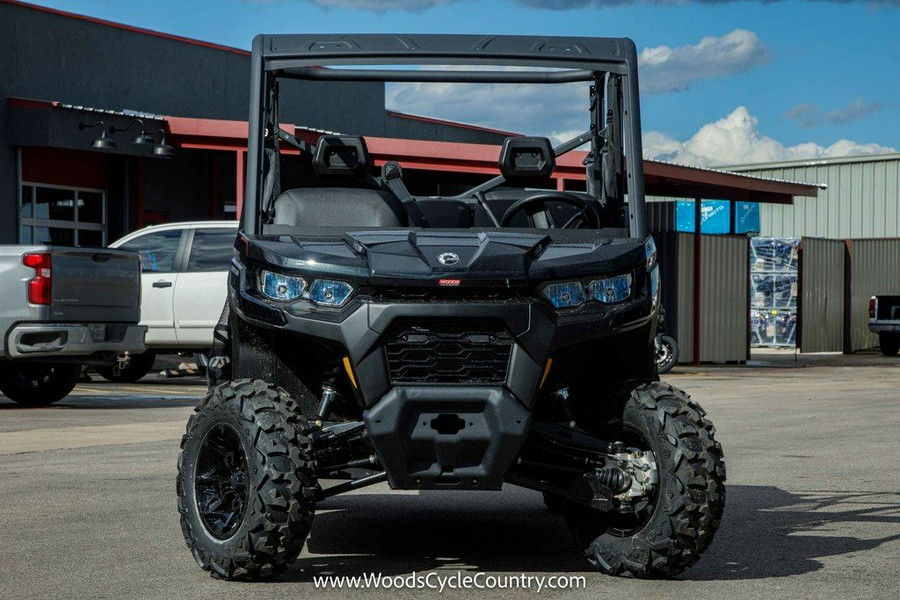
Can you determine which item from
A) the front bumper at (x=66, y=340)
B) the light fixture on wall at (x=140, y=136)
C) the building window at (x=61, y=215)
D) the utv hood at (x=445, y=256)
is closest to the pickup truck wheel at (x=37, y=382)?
the front bumper at (x=66, y=340)

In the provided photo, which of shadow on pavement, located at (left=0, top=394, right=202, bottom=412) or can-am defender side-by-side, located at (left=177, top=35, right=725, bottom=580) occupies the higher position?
can-am defender side-by-side, located at (left=177, top=35, right=725, bottom=580)

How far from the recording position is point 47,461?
425 inches

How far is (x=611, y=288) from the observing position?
19.9 ft

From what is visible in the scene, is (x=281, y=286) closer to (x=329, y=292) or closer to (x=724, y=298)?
(x=329, y=292)

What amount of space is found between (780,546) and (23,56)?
21021 millimetres

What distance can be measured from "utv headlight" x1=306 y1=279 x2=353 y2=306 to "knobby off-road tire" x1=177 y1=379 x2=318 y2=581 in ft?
1.40

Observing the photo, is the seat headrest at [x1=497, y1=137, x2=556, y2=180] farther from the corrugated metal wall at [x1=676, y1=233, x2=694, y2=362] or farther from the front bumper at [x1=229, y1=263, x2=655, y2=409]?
the corrugated metal wall at [x1=676, y1=233, x2=694, y2=362]

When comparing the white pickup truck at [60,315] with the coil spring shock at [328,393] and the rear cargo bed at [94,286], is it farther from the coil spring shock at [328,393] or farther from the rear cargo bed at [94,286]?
the coil spring shock at [328,393]

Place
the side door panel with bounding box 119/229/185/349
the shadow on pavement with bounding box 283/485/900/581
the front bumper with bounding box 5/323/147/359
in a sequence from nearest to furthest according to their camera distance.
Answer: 1. the shadow on pavement with bounding box 283/485/900/581
2. the front bumper with bounding box 5/323/147/359
3. the side door panel with bounding box 119/229/185/349

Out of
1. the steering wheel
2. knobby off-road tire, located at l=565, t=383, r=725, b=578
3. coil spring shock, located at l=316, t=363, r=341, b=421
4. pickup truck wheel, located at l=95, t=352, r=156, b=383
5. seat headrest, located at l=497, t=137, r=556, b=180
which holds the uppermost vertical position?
seat headrest, located at l=497, t=137, r=556, b=180

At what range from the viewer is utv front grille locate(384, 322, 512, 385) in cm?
577

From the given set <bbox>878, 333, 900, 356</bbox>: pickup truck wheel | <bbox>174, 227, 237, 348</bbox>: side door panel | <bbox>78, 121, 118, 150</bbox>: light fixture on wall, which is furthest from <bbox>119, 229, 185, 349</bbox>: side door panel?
<bbox>878, 333, 900, 356</bbox>: pickup truck wheel

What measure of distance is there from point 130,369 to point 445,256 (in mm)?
15349

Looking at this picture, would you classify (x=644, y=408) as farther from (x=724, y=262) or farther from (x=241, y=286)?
(x=724, y=262)
